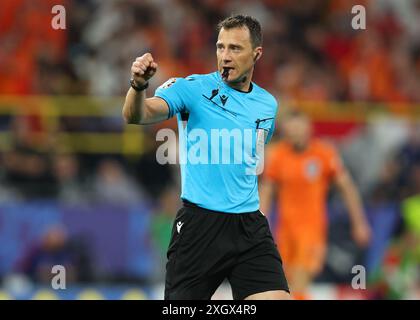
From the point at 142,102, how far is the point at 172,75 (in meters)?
8.32

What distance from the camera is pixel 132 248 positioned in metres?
11.9

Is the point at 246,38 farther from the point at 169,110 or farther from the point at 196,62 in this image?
the point at 196,62

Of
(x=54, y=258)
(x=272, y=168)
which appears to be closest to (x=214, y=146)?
(x=272, y=168)

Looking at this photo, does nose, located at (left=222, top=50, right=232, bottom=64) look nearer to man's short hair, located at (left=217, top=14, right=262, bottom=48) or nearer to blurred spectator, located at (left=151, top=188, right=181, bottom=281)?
man's short hair, located at (left=217, top=14, right=262, bottom=48)

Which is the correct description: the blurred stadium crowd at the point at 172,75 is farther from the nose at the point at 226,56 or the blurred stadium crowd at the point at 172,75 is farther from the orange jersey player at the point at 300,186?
the nose at the point at 226,56

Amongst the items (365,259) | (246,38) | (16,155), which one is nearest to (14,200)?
(16,155)

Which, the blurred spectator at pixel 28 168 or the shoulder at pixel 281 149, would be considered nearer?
the shoulder at pixel 281 149

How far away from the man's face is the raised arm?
19.7 inches

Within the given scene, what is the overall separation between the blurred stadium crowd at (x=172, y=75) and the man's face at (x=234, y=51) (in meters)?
5.89

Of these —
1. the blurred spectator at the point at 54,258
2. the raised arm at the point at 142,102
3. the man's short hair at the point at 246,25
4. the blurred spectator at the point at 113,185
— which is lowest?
the blurred spectator at the point at 54,258

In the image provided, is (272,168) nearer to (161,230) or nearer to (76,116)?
(161,230)

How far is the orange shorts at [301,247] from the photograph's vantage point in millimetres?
11047

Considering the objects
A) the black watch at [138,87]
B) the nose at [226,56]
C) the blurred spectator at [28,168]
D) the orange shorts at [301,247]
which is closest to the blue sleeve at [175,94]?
the nose at [226,56]

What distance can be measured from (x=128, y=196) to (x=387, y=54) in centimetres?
532
